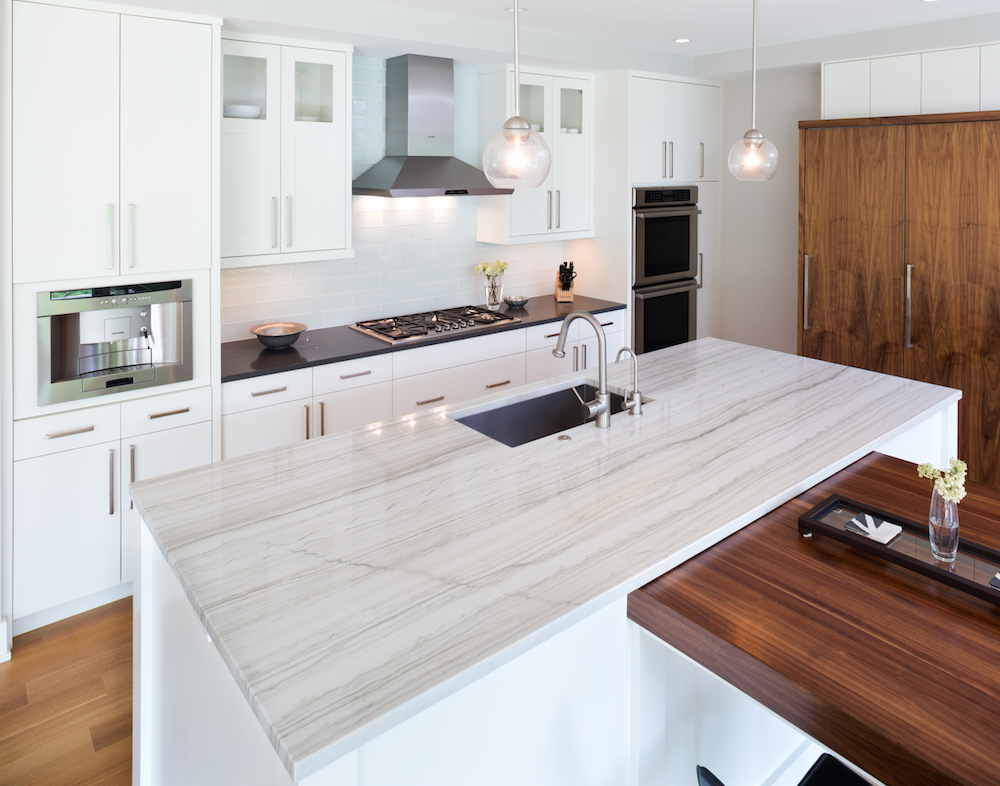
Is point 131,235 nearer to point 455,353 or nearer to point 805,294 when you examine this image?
point 455,353

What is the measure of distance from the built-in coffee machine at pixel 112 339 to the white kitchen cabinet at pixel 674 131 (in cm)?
296

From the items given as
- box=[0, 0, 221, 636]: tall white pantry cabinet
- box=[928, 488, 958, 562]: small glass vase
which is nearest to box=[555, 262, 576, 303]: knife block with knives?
box=[0, 0, 221, 636]: tall white pantry cabinet

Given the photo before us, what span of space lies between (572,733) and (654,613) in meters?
0.31

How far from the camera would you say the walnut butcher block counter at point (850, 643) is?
121 cm

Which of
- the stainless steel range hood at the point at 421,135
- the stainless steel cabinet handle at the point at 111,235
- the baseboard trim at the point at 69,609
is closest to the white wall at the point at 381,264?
the stainless steel range hood at the point at 421,135

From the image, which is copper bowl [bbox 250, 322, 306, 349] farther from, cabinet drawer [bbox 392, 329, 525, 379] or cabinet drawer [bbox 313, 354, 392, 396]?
cabinet drawer [bbox 392, 329, 525, 379]

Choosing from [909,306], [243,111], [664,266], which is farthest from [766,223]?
[243,111]

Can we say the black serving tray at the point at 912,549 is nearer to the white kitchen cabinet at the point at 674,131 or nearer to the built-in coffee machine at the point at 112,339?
the built-in coffee machine at the point at 112,339

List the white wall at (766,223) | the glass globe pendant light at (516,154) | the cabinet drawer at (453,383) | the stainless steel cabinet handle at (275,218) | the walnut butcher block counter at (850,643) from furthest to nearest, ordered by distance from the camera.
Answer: the white wall at (766,223), the cabinet drawer at (453,383), the stainless steel cabinet handle at (275,218), the glass globe pendant light at (516,154), the walnut butcher block counter at (850,643)

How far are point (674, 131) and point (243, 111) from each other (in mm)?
2848

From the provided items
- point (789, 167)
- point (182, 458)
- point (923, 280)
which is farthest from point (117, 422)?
point (789, 167)

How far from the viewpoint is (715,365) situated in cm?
324

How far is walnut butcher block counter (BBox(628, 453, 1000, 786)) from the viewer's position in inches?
47.7

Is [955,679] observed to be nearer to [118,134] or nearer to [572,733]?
[572,733]
